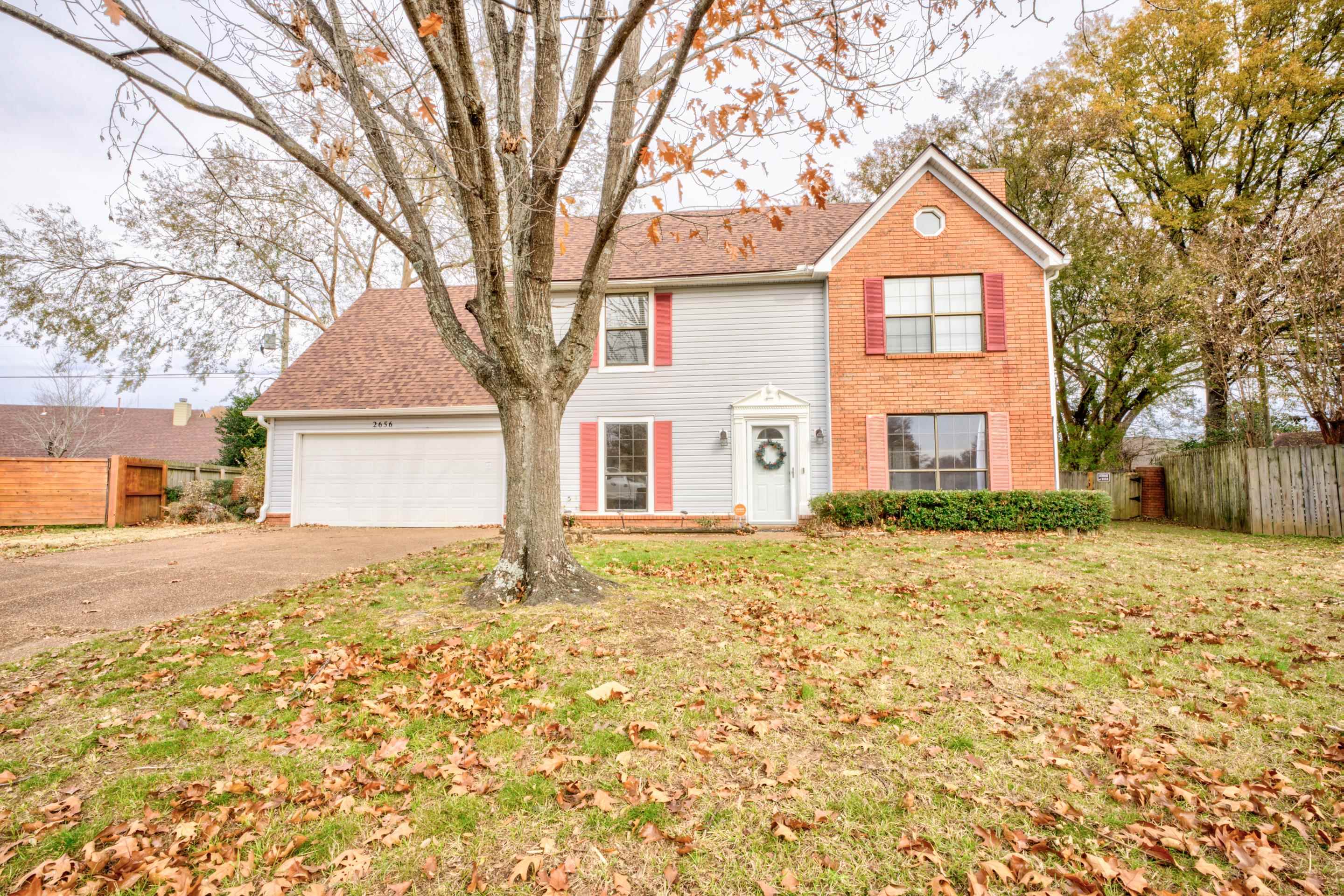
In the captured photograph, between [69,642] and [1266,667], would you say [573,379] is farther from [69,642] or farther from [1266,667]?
[1266,667]

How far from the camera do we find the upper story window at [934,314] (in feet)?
40.0

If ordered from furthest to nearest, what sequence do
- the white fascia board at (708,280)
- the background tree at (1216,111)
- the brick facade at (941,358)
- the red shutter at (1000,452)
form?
the background tree at (1216,111)
the white fascia board at (708,280)
the brick facade at (941,358)
the red shutter at (1000,452)

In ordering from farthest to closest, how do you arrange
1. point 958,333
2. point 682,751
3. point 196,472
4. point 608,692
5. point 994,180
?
point 196,472 < point 994,180 < point 958,333 < point 608,692 < point 682,751

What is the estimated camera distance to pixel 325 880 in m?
2.37

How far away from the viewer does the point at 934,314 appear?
1227 centimetres

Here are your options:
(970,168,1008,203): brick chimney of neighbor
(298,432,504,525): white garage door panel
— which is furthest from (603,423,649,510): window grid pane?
(970,168,1008,203): brick chimney of neighbor

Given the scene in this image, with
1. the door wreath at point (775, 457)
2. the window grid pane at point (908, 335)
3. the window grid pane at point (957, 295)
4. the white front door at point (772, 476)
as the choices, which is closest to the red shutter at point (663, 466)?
the white front door at point (772, 476)

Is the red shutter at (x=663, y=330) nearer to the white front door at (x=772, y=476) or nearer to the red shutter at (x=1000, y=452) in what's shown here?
the white front door at (x=772, y=476)

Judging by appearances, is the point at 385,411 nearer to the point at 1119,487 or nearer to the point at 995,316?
the point at 995,316

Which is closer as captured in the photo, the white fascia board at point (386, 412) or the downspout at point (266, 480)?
the white fascia board at point (386, 412)

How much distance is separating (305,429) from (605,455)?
22.6 ft

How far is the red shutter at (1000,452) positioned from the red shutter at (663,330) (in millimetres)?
6334

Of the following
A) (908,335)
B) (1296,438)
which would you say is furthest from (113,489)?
(1296,438)

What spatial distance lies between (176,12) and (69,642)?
4.76m
